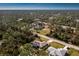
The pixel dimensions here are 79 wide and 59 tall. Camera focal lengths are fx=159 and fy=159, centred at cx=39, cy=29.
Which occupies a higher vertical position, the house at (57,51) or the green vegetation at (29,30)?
the green vegetation at (29,30)

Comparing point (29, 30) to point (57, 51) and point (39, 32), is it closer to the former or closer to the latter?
point (39, 32)

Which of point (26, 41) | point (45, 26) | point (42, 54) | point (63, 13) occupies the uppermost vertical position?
point (63, 13)

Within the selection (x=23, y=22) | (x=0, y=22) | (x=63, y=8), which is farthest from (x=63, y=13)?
(x=0, y=22)

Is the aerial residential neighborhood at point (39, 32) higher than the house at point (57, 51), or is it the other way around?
the aerial residential neighborhood at point (39, 32)

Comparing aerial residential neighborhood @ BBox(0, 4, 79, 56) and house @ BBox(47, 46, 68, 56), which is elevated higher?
aerial residential neighborhood @ BBox(0, 4, 79, 56)

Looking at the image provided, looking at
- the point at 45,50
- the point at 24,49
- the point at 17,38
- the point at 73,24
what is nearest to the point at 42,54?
the point at 45,50

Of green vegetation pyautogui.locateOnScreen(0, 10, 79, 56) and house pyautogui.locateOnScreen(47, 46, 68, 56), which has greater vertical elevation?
green vegetation pyautogui.locateOnScreen(0, 10, 79, 56)

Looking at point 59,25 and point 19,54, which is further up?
point 59,25

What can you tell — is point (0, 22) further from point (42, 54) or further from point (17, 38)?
point (42, 54)

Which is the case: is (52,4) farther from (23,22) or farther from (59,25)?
(23,22)
